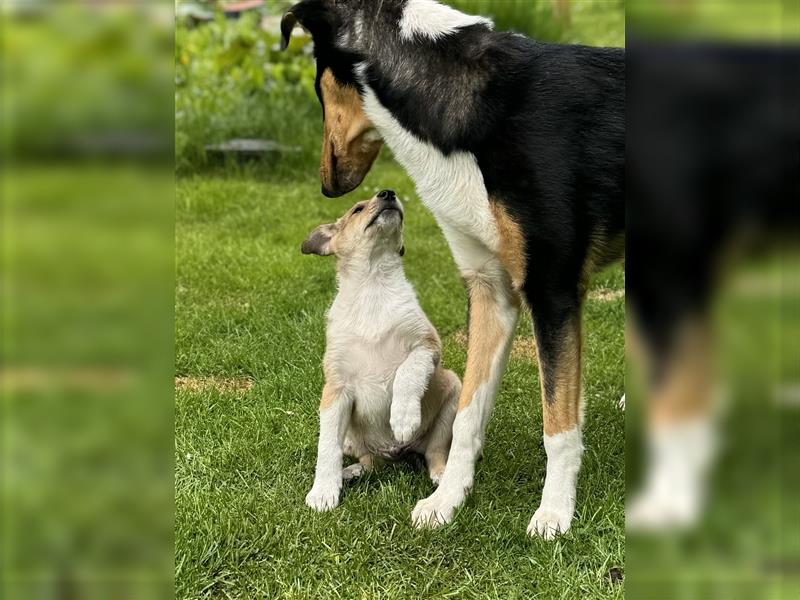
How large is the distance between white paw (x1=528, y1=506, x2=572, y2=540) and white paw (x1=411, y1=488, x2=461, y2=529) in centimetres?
36

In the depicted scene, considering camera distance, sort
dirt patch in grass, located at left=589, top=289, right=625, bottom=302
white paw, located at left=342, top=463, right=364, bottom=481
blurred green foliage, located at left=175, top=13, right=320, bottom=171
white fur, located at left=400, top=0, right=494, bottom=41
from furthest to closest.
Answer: blurred green foliage, located at left=175, top=13, right=320, bottom=171 < dirt patch in grass, located at left=589, top=289, right=625, bottom=302 < white paw, located at left=342, top=463, right=364, bottom=481 < white fur, located at left=400, top=0, right=494, bottom=41

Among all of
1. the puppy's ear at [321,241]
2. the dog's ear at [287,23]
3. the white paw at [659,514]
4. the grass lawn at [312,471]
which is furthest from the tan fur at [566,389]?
the white paw at [659,514]

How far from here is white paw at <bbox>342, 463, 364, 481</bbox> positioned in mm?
4230

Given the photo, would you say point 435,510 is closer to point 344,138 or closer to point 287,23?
point 344,138

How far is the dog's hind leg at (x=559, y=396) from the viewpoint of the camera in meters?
3.52

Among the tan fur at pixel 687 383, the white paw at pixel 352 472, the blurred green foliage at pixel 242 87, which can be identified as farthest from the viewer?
the blurred green foliage at pixel 242 87

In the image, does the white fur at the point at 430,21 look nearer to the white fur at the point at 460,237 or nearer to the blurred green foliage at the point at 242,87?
the white fur at the point at 460,237

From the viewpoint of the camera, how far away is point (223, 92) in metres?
11.6

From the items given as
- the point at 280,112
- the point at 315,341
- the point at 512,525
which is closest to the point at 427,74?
the point at 512,525

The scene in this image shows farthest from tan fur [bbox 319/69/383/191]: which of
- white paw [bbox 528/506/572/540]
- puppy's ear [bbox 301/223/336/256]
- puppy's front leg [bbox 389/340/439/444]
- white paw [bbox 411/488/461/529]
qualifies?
white paw [bbox 528/506/572/540]

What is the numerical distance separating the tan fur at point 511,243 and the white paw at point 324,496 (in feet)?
4.17

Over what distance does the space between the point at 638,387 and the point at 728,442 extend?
9 cm

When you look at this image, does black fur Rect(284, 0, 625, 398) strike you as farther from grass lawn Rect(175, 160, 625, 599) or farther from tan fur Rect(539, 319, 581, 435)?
grass lawn Rect(175, 160, 625, 599)

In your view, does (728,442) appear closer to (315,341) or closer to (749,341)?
(749,341)
